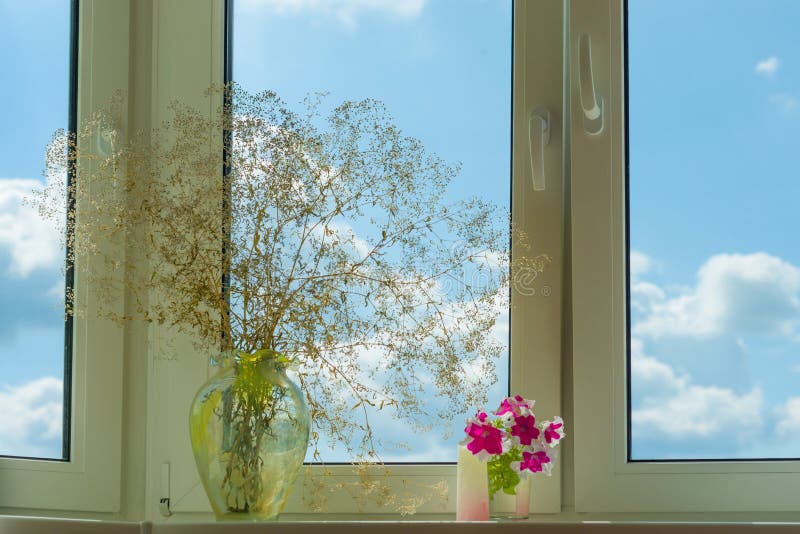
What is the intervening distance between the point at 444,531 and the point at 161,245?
63 centimetres

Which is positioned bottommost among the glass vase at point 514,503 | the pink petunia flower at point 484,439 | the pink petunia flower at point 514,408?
the glass vase at point 514,503

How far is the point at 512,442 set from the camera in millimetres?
1341

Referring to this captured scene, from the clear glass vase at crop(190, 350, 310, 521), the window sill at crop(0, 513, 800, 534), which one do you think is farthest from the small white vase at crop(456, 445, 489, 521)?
the clear glass vase at crop(190, 350, 310, 521)

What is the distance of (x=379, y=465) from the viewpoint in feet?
4.86

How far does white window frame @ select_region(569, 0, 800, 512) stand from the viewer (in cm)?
143

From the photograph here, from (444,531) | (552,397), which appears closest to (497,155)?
(552,397)

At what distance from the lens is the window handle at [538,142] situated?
1.47 m

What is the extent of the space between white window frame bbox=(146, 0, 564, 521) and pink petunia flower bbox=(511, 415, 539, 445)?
14cm

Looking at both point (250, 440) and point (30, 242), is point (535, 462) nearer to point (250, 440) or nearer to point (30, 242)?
point (250, 440)

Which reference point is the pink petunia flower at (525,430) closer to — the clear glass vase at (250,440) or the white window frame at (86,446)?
the clear glass vase at (250,440)

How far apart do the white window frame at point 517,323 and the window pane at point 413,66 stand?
1.4 inches

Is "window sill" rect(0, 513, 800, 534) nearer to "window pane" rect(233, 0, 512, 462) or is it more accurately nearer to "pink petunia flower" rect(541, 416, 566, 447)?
"pink petunia flower" rect(541, 416, 566, 447)

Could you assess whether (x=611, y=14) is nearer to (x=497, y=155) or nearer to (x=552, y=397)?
(x=497, y=155)

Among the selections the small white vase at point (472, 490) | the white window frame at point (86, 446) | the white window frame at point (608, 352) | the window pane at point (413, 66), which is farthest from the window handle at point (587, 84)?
the white window frame at point (86, 446)
